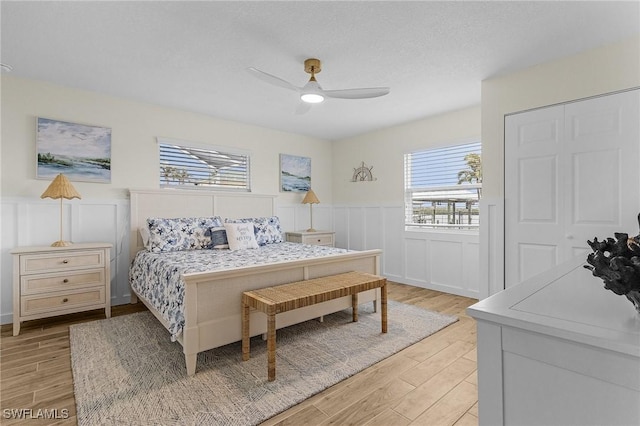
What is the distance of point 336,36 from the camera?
231cm

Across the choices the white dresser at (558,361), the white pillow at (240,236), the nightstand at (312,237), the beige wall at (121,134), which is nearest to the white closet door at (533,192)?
the white dresser at (558,361)

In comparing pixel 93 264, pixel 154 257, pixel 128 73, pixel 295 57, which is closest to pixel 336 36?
pixel 295 57

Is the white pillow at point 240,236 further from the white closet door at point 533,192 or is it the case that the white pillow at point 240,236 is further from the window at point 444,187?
the white closet door at point 533,192

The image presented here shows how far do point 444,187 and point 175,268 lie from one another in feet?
11.2

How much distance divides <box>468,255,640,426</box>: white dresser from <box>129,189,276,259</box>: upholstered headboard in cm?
385

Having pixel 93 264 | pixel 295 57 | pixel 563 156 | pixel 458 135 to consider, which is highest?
pixel 295 57

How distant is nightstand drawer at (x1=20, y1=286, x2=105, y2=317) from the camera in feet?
9.09

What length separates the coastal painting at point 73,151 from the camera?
3.19 meters

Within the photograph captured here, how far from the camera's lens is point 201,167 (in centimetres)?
429

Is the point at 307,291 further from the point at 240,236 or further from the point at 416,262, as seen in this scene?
the point at 416,262

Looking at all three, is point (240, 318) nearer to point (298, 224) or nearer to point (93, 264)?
point (93, 264)

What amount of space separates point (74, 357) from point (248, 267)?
1448mm

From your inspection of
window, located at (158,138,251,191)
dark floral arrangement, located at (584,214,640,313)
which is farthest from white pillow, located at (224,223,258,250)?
dark floral arrangement, located at (584,214,640,313)

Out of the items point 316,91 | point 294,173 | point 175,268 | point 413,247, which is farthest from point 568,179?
point 294,173
